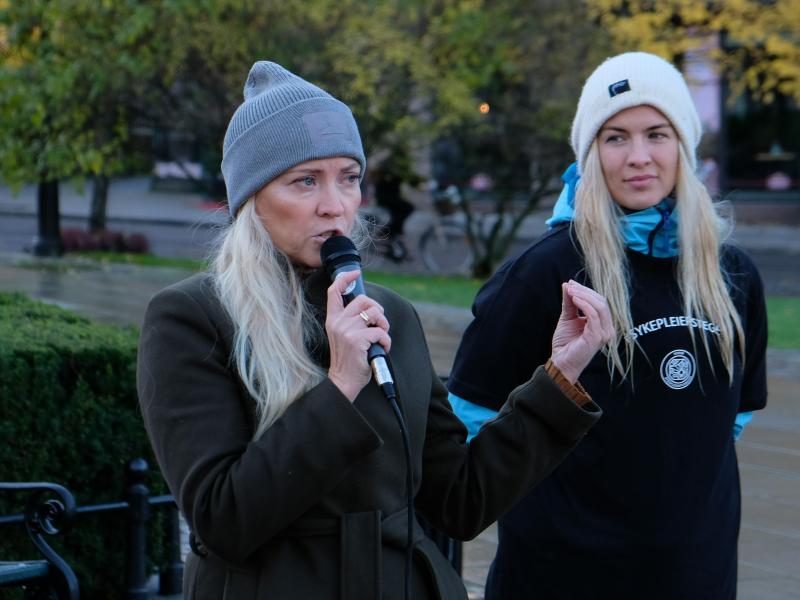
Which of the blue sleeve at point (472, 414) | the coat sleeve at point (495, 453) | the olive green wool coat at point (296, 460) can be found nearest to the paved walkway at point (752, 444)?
the blue sleeve at point (472, 414)

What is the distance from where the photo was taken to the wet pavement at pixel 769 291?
6344 millimetres

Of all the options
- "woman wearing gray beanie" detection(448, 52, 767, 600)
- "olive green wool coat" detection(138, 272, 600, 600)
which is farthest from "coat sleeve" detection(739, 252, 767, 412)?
"olive green wool coat" detection(138, 272, 600, 600)

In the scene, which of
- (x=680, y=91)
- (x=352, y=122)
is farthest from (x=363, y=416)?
(x=680, y=91)

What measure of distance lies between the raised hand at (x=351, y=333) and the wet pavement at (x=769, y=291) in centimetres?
49

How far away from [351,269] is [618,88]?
50.1 inches

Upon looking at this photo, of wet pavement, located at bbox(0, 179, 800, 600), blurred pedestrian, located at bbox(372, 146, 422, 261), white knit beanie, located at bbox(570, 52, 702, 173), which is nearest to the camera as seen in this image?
white knit beanie, located at bbox(570, 52, 702, 173)

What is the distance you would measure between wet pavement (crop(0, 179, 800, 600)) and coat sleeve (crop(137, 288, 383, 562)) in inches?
13.7

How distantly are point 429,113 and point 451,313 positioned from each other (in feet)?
14.3

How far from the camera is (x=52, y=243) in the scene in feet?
69.3

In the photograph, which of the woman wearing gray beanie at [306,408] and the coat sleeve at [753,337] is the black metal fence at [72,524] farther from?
the woman wearing gray beanie at [306,408]

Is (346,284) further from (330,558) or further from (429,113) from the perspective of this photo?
(429,113)

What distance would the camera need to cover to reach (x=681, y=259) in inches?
129

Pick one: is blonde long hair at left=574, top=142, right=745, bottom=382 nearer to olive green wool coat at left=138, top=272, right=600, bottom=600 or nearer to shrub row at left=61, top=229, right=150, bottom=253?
olive green wool coat at left=138, top=272, right=600, bottom=600

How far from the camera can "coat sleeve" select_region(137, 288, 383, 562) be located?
88.4 inches
